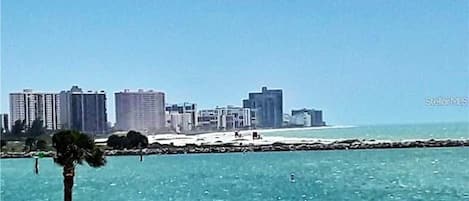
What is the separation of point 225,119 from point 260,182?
4907 inches

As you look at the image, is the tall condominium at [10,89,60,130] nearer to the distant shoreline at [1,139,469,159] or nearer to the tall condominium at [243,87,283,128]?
the distant shoreline at [1,139,469,159]

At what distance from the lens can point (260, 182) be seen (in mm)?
45781

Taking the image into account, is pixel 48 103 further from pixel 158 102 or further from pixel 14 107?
pixel 158 102

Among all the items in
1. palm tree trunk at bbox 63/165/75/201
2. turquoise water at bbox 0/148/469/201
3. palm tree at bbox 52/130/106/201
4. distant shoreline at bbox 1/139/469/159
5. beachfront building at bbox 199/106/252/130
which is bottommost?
turquoise water at bbox 0/148/469/201

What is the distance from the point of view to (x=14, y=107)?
391 ft

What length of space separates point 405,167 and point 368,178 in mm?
10354

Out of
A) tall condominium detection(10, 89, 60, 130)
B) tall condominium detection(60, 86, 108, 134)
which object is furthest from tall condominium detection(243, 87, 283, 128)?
tall condominium detection(10, 89, 60, 130)

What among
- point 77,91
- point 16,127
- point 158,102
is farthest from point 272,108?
point 16,127

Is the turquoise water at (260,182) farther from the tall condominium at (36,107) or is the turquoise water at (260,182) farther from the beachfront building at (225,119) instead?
the beachfront building at (225,119)

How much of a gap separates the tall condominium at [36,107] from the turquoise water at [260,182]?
52.0 meters

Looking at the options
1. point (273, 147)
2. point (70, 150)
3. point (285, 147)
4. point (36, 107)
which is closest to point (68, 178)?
point (70, 150)

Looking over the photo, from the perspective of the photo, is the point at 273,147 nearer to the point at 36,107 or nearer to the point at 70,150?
the point at 36,107

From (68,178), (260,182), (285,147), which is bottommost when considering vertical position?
(260,182)

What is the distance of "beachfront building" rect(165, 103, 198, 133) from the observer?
524 feet
